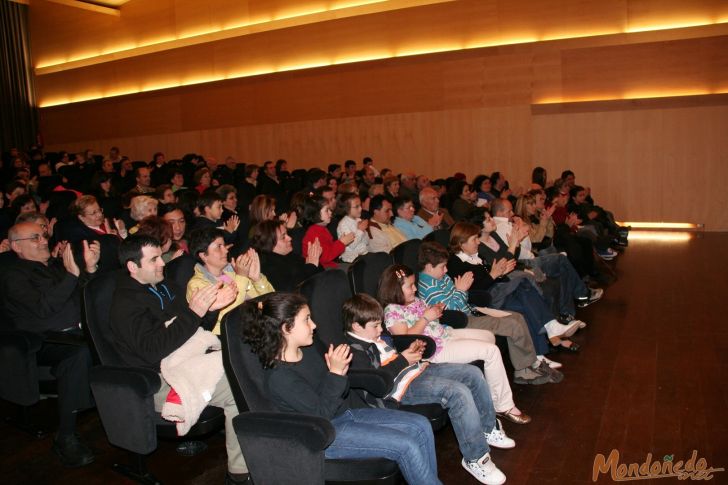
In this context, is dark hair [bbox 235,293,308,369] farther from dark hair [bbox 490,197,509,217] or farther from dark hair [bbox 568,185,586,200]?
dark hair [bbox 568,185,586,200]

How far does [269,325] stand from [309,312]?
200mm

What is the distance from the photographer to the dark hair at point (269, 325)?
2629mm

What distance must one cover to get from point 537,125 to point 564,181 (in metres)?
2.05

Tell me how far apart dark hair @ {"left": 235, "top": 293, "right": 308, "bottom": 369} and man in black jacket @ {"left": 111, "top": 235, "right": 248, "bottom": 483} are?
48 centimetres

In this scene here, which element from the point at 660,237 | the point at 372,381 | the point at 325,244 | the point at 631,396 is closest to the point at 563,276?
the point at 631,396

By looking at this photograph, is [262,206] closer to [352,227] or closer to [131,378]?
[352,227]

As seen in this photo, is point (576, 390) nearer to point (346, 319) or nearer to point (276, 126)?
point (346, 319)

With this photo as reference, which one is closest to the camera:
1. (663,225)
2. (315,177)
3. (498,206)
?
(498,206)

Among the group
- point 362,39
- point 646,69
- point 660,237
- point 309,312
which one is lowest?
point 660,237

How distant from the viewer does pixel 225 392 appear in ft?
10.1

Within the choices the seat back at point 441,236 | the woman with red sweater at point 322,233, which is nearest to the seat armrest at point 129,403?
the woman with red sweater at point 322,233

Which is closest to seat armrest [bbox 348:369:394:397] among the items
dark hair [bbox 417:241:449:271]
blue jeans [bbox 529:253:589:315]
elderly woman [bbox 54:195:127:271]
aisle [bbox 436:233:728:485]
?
aisle [bbox 436:233:728:485]

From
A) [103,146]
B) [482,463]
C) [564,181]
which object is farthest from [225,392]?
[103,146]

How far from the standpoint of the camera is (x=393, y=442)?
8.54 ft
